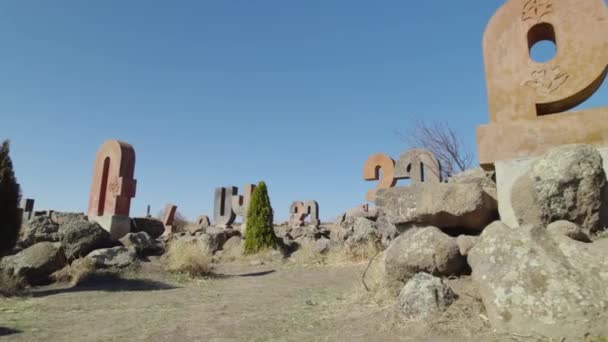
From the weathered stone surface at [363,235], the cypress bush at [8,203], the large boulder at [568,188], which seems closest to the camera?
the large boulder at [568,188]

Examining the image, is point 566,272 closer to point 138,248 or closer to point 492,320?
point 492,320

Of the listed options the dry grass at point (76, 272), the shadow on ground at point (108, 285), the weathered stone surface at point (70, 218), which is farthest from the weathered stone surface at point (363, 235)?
the weathered stone surface at point (70, 218)

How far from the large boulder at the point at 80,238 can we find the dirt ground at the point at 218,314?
4.15ft

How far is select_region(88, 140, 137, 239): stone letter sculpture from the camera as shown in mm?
9648

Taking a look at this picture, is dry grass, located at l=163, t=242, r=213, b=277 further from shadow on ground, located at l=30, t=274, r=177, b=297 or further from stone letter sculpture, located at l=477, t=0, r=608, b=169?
stone letter sculpture, located at l=477, t=0, r=608, b=169

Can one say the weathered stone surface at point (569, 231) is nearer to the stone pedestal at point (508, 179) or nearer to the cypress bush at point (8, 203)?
the stone pedestal at point (508, 179)

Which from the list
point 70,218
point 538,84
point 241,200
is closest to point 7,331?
point 538,84

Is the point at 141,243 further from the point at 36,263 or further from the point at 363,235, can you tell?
the point at 363,235

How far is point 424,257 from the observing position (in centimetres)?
334

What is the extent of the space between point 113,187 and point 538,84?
975cm

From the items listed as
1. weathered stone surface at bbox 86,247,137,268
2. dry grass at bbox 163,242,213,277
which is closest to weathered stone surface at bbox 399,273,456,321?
dry grass at bbox 163,242,213,277

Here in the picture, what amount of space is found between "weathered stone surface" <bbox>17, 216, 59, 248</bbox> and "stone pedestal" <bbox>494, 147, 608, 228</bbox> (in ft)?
28.2

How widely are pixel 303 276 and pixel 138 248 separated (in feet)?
14.3

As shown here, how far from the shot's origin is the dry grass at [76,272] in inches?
254
